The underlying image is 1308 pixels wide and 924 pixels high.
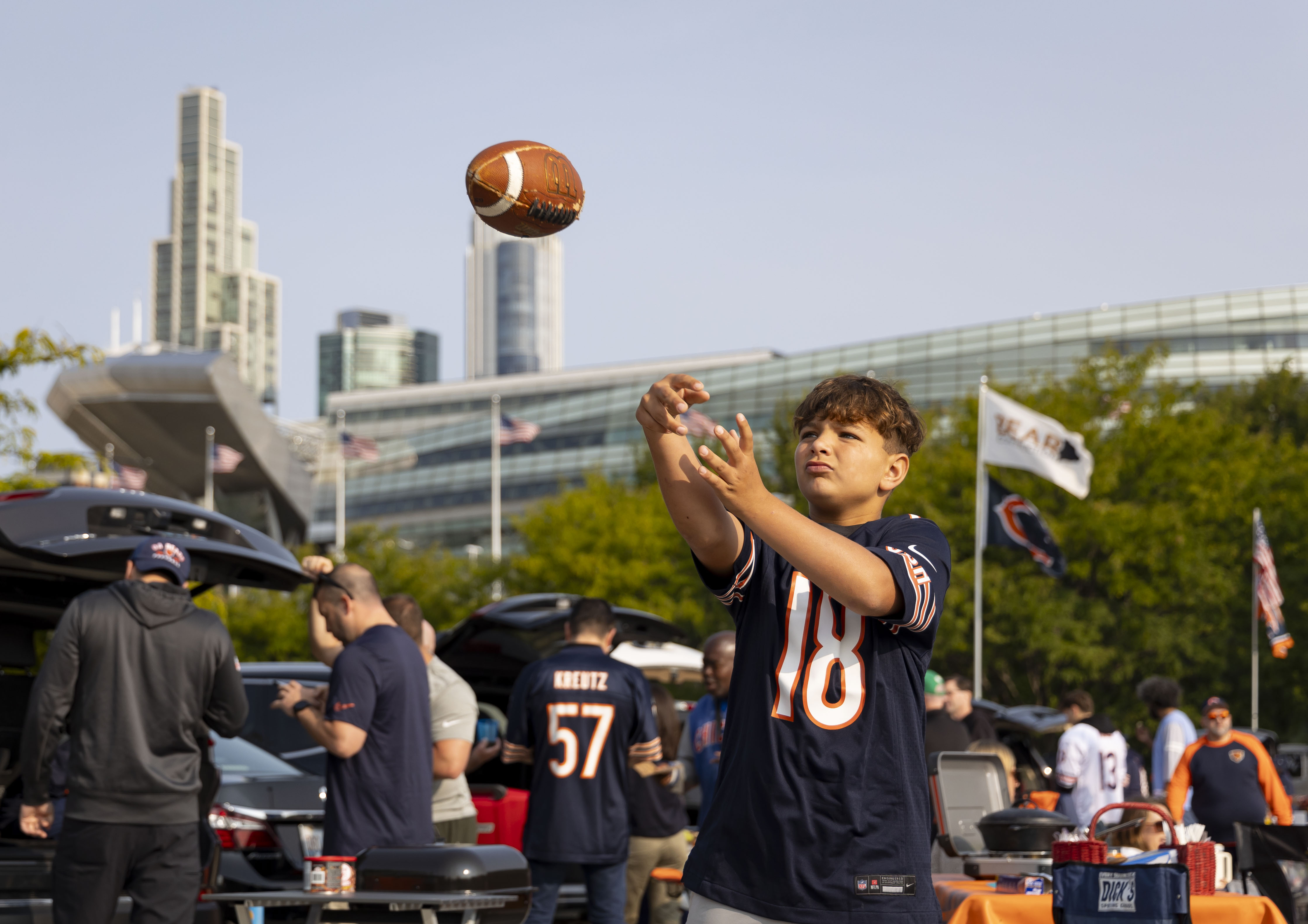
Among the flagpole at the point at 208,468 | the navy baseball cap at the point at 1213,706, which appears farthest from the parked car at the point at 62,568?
the flagpole at the point at 208,468

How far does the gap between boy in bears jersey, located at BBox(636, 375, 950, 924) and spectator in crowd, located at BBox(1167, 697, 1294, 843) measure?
7.42 meters

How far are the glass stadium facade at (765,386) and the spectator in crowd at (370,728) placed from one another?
189 ft

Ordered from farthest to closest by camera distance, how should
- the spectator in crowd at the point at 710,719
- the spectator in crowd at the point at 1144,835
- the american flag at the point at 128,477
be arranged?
the american flag at the point at 128,477 → the spectator in crowd at the point at 710,719 → the spectator in crowd at the point at 1144,835

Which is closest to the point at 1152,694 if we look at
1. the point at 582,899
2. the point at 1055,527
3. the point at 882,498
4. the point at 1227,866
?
the point at 582,899

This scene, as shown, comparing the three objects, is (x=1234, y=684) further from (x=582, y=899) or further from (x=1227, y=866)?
(x=1227, y=866)

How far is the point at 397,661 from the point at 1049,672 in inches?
1087

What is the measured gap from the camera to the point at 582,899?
1027 centimetres

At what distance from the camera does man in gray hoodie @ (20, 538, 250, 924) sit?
5406mm

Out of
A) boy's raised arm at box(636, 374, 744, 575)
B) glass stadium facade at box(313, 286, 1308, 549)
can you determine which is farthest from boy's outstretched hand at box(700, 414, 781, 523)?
glass stadium facade at box(313, 286, 1308, 549)

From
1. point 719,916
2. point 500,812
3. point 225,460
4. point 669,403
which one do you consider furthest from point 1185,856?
point 225,460

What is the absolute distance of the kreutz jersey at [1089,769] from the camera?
10.9 m

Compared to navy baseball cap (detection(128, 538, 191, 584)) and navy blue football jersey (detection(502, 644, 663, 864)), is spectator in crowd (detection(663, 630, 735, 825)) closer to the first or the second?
navy blue football jersey (detection(502, 644, 663, 864))

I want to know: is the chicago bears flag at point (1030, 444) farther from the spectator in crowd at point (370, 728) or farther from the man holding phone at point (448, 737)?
the spectator in crowd at point (370, 728)

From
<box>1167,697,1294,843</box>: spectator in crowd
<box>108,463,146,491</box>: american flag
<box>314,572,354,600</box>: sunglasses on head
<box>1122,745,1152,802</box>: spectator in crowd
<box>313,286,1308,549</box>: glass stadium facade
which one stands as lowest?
<box>1122,745,1152,802</box>: spectator in crowd
